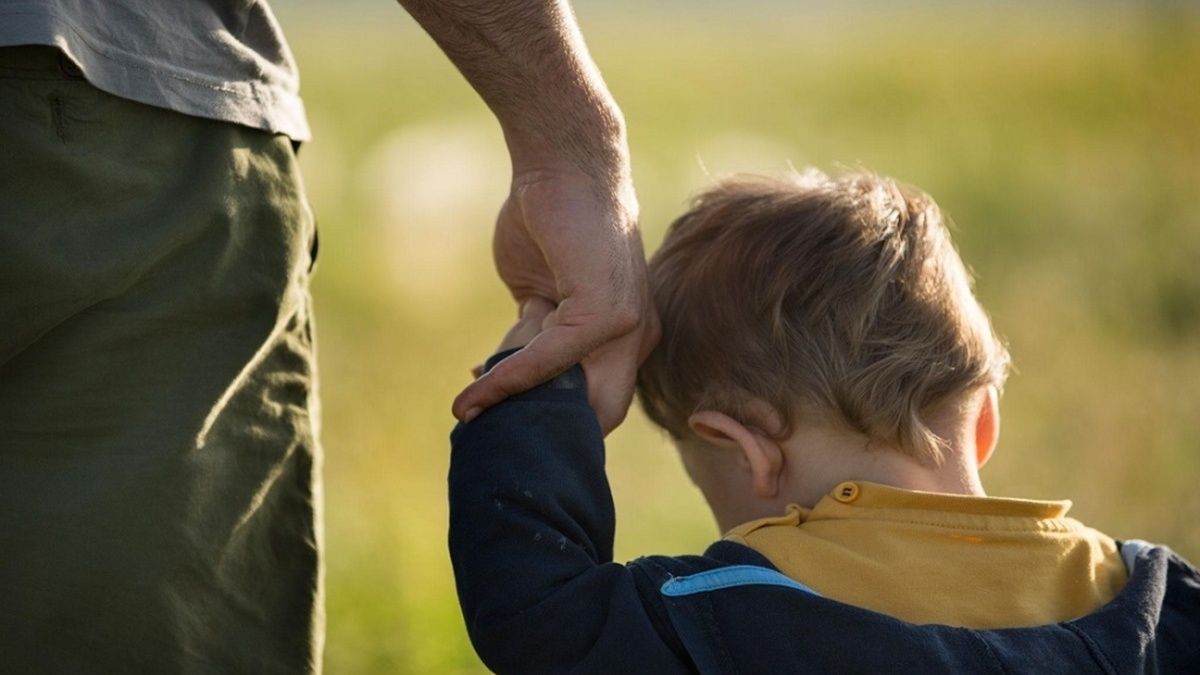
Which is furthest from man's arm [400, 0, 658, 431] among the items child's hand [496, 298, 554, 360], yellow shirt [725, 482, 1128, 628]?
yellow shirt [725, 482, 1128, 628]

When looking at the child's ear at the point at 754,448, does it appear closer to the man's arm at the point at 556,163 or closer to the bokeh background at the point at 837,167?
the man's arm at the point at 556,163

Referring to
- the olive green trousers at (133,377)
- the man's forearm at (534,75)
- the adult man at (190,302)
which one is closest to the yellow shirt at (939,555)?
the adult man at (190,302)

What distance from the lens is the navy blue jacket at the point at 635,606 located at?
1827 mm

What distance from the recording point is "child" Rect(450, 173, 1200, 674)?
72.8 inches

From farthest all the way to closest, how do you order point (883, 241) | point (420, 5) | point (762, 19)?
point (762, 19)
point (883, 241)
point (420, 5)

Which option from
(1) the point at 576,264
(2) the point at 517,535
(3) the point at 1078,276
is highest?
(1) the point at 576,264

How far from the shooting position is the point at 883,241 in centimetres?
220

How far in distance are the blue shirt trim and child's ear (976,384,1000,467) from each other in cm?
51

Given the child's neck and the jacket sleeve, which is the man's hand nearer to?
the jacket sleeve

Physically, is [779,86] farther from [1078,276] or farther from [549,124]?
[549,124]

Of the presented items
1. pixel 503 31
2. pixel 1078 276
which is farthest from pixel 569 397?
pixel 1078 276

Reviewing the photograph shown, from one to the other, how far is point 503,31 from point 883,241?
2.09 feet

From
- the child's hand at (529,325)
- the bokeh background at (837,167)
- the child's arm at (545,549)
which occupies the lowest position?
the bokeh background at (837,167)

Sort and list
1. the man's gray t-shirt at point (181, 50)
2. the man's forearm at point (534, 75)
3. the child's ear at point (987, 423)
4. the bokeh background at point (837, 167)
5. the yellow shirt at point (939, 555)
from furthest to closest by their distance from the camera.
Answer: the bokeh background at point (837, 167)
the child's ear at point (987, 423)
the man's forearm at point (534, 75)
the yellow shirt at point (939, 555)
the man's gray t-shirt at point (181, 50)
